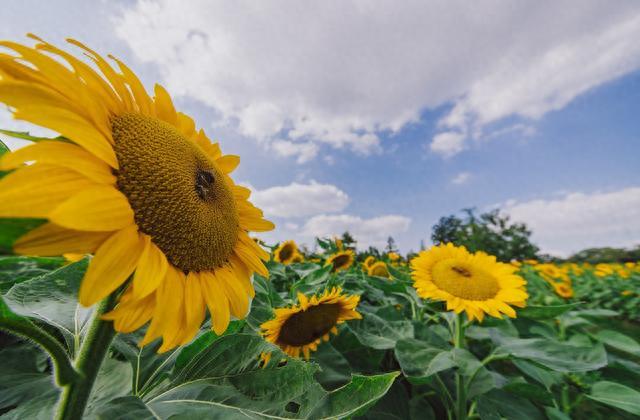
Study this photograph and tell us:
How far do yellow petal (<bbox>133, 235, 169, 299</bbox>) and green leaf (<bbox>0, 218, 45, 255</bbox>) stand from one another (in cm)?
16

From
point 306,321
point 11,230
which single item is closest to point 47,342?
point 11,230

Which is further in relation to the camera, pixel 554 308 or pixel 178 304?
pixel 554 308

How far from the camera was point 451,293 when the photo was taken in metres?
2.02

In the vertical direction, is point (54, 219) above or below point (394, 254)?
below

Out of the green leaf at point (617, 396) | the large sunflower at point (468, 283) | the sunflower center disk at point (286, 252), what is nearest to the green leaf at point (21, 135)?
the large sunflower at point (468, 283)

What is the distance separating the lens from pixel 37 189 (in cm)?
50

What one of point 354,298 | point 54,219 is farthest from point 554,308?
point 54,219

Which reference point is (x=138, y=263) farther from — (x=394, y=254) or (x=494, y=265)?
(x=394, y=254)

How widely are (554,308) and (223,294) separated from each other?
1.93 m

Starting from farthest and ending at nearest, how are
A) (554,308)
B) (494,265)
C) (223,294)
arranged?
(494,265)
(554,308)
(223,294)

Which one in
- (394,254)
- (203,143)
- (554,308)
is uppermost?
(394,254)

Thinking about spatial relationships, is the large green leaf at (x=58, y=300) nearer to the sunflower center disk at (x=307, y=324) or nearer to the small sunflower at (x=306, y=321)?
the small sunflower at (x=306, y=321)

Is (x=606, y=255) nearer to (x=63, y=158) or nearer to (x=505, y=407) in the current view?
(x=505, y=407)

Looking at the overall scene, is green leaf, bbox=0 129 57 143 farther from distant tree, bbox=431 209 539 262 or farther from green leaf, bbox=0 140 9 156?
distant tree, bbox=431 209 539 262
